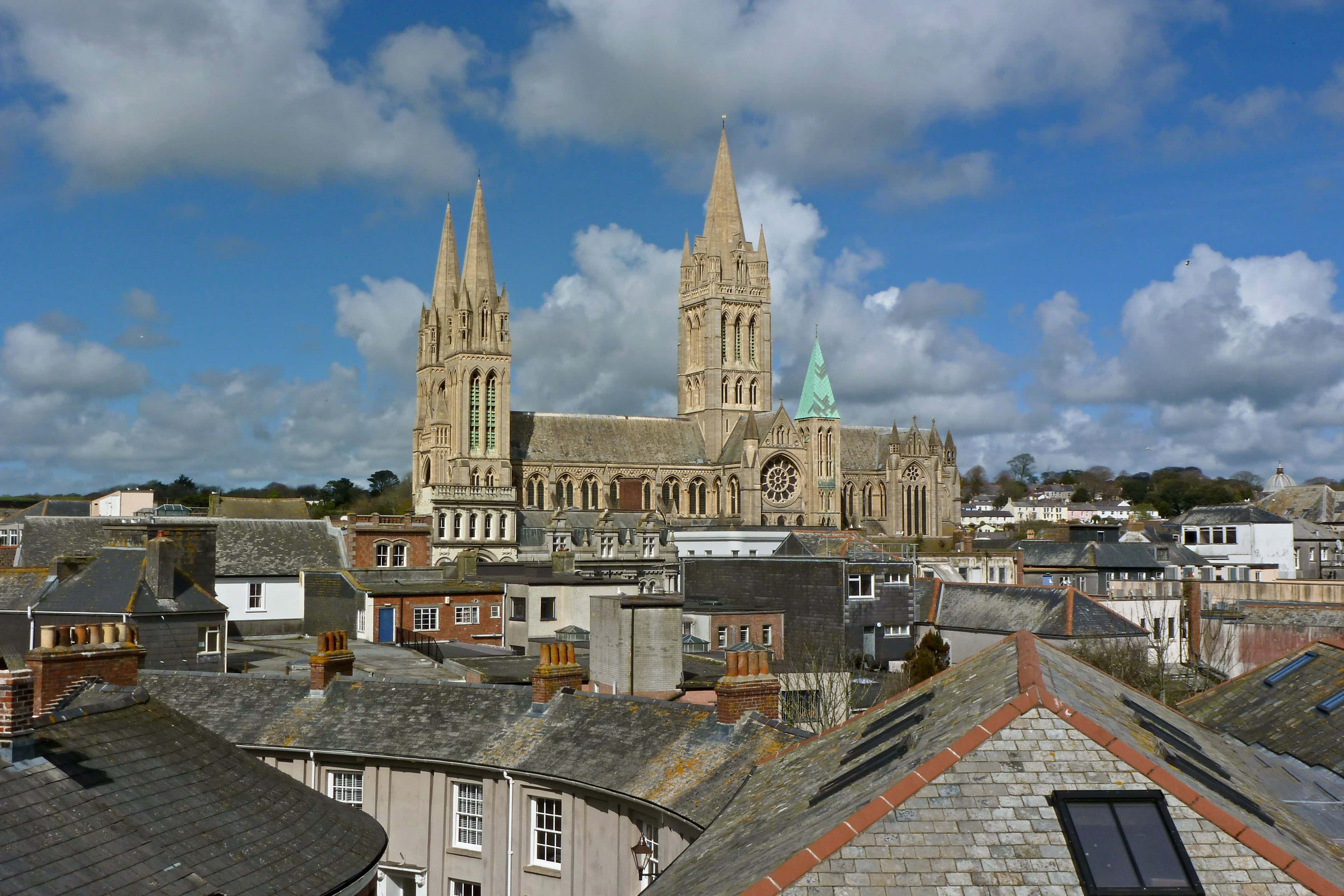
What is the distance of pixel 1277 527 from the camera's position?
251 ft

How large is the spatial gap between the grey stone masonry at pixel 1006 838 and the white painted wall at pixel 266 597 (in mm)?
48413

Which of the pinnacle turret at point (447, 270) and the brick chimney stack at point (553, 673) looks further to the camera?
the pinnacle turret at point (447, 270)

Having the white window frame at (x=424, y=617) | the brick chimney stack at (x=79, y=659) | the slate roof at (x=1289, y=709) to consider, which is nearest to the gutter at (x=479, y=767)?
the brick chimney stack at (x=79, y=659)

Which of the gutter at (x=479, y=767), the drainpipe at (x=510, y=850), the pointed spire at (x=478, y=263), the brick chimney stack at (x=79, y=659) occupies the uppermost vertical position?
the pointed spire at (x=478, y=263)

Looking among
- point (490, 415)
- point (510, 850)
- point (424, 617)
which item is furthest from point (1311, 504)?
point (510, 850)

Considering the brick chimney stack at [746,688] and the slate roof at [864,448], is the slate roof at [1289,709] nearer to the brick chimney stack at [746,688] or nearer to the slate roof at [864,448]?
the brick chimney stack at [746,688]

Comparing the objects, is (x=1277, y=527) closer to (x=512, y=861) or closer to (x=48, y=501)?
(x=512, y=861)

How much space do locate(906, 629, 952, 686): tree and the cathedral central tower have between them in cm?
7444

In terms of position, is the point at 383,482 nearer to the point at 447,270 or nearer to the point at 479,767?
the point at 447,270

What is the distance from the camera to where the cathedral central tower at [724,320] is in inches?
4995

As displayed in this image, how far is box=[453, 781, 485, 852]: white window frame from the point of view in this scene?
2020 centimetres

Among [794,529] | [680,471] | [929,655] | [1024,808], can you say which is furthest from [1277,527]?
[1024,808]

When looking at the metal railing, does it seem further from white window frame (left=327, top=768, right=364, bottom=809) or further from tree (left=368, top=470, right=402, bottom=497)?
tree (left=368, top=470, right=402, bottom=497)

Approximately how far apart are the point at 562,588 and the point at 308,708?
27300mm
